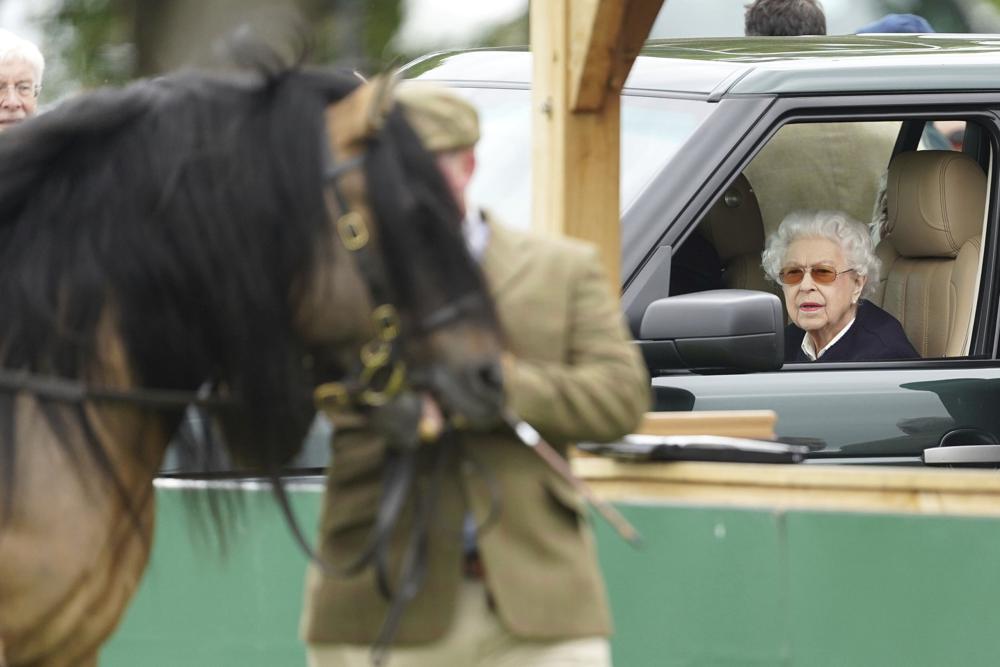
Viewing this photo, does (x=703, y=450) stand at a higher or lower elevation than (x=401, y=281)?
lower

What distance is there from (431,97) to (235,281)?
447mm

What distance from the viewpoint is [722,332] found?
3.79 metres

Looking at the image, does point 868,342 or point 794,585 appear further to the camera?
point 868,342

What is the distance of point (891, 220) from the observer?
484 cm

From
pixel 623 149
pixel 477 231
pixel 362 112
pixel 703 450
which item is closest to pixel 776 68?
pixel 623 149

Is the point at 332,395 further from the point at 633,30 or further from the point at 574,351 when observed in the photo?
the point at 633,30

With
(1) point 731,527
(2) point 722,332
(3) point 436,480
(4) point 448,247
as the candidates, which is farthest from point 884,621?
(4) point 448,247

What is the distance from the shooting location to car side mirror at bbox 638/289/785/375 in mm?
3795

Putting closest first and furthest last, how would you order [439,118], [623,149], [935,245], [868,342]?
[439,118]
[623,149]
[868,342]
[935,245]

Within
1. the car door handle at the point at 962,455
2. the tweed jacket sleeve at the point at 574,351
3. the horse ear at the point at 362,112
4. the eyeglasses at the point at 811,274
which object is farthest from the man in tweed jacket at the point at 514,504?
the eyeglasses at the point at 811,274

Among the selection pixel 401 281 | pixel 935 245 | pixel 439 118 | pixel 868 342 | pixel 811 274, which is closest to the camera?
pixel 401 281

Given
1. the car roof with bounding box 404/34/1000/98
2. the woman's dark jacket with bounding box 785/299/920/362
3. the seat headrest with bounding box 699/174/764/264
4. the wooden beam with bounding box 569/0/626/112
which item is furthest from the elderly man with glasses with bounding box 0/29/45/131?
the woman's dark jacket with bounding box 785/299/920/362

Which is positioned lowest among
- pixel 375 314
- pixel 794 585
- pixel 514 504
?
pixel 794 585

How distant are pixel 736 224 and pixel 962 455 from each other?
0.99 m
